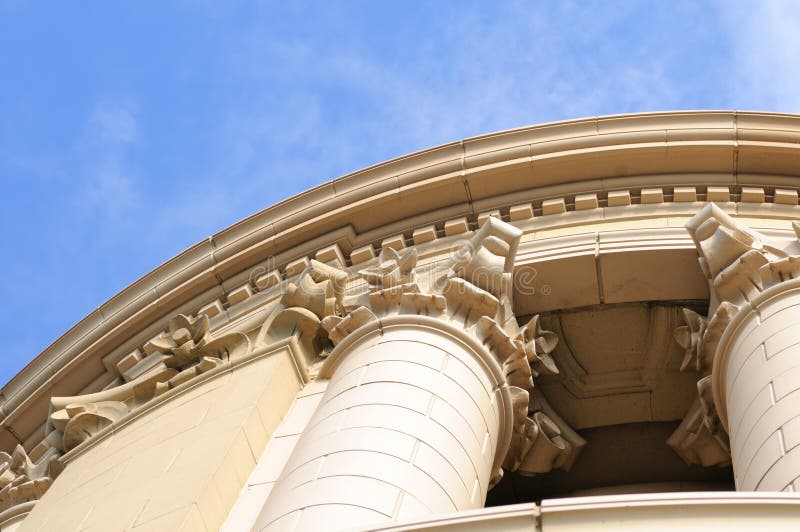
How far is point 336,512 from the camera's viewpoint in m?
11.1

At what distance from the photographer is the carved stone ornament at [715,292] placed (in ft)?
48.5

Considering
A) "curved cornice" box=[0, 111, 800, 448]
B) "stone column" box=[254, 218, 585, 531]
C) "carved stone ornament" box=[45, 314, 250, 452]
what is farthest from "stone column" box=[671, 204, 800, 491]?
"carved stone ornament" box=[45, 314, 250, 452]

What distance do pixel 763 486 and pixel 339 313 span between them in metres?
6.78

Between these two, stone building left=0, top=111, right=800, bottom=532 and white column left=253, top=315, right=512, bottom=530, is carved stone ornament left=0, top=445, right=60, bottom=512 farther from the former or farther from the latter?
white column left=253, top=315, right=512, bottom=530

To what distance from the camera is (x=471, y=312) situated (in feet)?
50.3

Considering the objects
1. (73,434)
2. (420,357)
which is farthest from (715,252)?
(73,434)

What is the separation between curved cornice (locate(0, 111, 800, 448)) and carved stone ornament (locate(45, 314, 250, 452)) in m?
2.40

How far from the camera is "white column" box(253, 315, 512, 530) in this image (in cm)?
1140

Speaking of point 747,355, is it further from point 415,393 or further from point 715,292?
point 415,393

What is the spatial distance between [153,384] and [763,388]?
26.0 ft

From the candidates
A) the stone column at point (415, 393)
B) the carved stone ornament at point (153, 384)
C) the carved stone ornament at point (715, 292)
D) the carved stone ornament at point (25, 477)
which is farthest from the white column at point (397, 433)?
the carved stone ornament at point (25, 477)

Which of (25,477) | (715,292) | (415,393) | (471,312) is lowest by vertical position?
(415,393)

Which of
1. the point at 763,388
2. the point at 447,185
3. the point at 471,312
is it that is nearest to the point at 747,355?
the point at 763,388

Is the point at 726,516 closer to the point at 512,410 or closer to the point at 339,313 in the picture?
the point at 512,410
